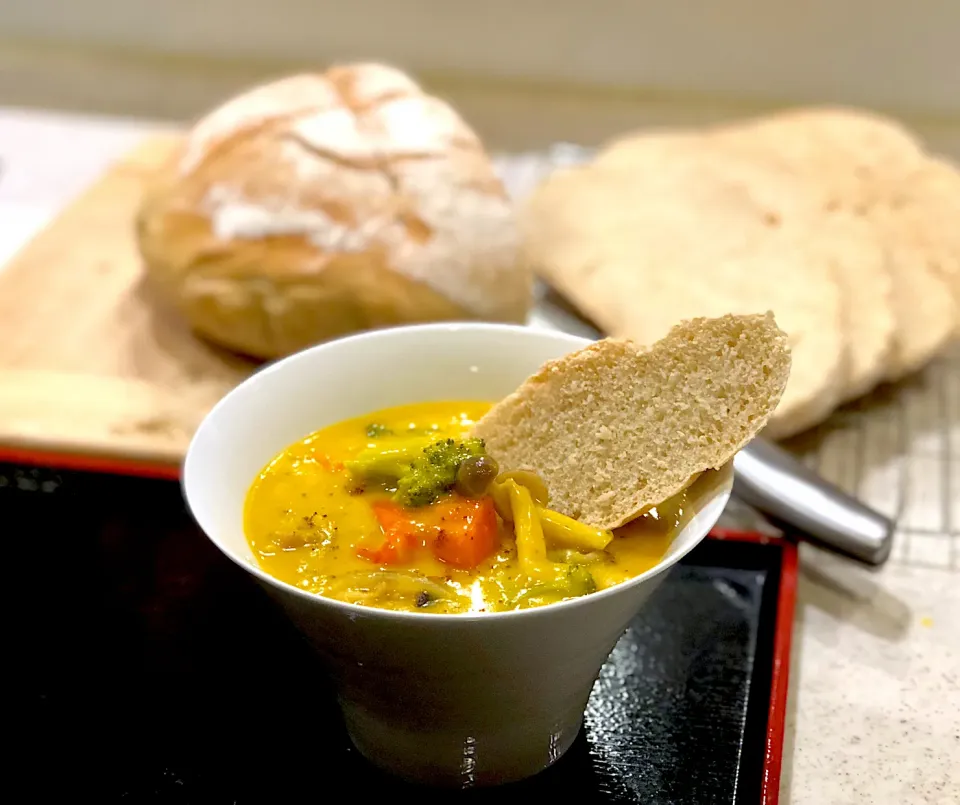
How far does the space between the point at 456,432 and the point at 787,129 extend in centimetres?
150

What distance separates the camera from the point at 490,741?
39.0 inches

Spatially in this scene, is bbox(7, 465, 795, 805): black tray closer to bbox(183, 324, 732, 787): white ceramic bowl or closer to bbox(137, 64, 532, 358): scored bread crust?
bbox(183, 324, 732, 787): white ceramic bowl

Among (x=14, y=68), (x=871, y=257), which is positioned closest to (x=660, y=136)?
(x=871, y=257)

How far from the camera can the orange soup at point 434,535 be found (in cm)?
91

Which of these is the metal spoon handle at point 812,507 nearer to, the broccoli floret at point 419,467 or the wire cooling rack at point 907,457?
the wire cooling rack at point 907,457

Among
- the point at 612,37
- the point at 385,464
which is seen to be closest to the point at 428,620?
the point at 385,464

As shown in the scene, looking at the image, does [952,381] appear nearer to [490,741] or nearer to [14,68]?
[490,741]

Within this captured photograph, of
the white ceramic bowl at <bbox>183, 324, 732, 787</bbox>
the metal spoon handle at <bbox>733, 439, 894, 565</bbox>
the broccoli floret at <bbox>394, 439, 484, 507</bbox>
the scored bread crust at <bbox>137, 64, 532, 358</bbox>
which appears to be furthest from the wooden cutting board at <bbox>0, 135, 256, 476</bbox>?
the metal spoon handle at <bbox>733, 439, 894, 565</bbox>

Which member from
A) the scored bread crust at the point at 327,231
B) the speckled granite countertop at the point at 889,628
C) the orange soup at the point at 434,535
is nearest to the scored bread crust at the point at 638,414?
the orange soup at the point at 434,535

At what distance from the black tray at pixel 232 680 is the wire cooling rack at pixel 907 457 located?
264 mm

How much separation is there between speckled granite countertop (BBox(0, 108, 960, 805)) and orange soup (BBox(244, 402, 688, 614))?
1.14 ft

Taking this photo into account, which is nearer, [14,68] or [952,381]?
[952,381]

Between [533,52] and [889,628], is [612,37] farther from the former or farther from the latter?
[889,628]

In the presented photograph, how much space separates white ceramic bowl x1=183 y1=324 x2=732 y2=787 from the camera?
2.83 feet
